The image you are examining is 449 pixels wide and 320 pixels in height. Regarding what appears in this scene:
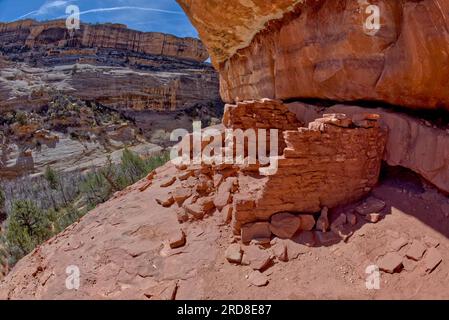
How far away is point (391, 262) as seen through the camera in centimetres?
362

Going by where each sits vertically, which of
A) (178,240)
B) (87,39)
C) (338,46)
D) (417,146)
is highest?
(87,39)

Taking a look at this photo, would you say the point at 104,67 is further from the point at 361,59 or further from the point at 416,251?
the point at 416,251

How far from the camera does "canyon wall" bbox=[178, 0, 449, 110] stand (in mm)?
4480

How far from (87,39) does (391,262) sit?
57963mm

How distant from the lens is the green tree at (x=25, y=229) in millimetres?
12367

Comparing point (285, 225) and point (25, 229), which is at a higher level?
point (285, 225)

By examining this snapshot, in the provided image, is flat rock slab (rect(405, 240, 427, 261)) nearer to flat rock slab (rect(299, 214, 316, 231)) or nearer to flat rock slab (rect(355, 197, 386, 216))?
flat rock slab (rect(355, 197, 386, 216))

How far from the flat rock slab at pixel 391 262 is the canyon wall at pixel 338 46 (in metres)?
2.66

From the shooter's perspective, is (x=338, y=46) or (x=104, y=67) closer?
(x=338, y=46)

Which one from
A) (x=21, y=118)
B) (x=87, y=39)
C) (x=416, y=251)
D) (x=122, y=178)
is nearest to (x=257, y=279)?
(x=416, y=251)

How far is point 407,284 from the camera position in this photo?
336 centimetres

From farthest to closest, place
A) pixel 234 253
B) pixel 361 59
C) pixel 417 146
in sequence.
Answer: pixel 361 59, pixel 417 146, pixel 234 253

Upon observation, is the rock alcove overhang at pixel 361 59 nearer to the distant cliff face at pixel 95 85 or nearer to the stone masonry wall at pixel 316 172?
the stone masonry wall at pixel 316 172
